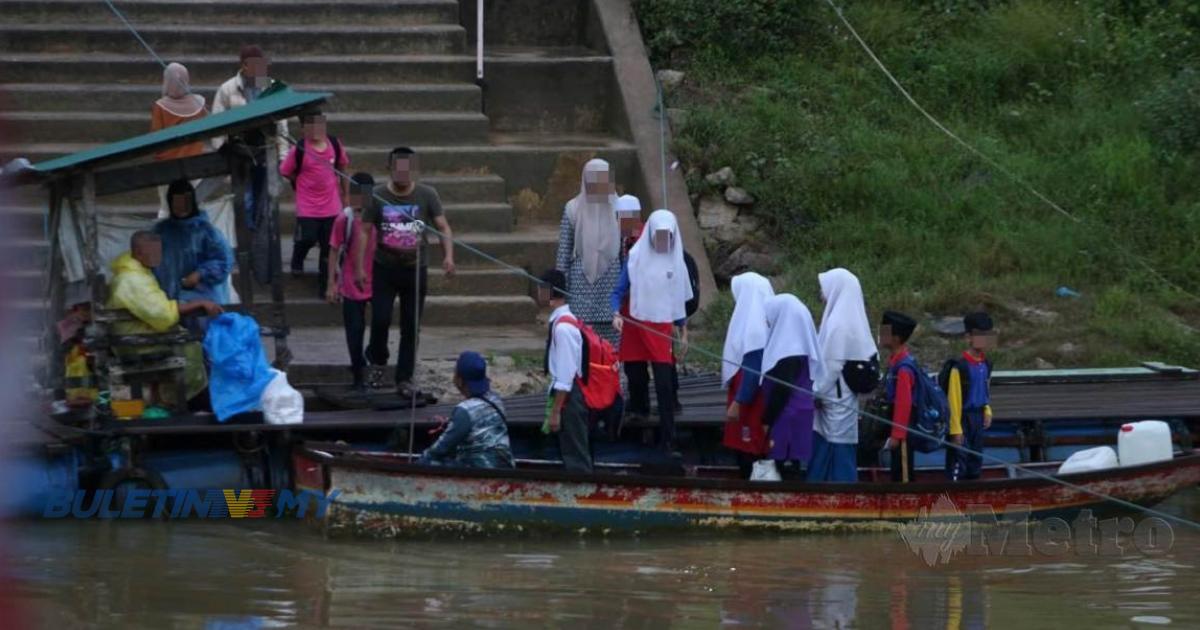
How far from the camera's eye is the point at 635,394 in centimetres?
1050

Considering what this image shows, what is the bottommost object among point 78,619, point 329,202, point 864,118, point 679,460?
point 78,619

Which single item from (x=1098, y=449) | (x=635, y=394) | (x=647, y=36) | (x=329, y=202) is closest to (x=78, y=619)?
(x=635, y=394)

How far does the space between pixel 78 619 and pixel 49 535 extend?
1673mm

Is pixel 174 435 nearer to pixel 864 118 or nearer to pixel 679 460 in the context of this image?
pixel 679 460

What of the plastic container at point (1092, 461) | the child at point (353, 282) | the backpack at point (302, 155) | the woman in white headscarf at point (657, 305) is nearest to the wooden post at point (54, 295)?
the child at point (353, 282)

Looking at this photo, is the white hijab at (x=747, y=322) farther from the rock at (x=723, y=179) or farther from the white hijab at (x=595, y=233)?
the rock at (x=723, y=179)

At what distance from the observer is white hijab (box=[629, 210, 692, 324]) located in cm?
1016

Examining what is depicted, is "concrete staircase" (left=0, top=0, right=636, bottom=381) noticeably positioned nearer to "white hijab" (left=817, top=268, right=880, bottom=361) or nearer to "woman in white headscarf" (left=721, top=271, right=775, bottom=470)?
"woman in white headscarf" (left=721, top=271, right=775, bottom=470)

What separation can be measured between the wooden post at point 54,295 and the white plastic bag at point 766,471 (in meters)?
4.10

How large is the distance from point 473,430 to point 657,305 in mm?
1494

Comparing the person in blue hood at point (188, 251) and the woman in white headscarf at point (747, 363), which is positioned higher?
the person in blue hood at point (188, 251)

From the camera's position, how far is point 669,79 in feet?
52.2

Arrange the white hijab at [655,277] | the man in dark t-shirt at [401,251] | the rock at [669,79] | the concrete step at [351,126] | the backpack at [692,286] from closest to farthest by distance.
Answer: the white hijab at [655,277] < the backpack at [692,286] < the man in dark t-shirt at [401,251] < the concrete step at [351,126] < the rock at [669,79]

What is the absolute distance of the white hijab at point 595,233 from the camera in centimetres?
1061
